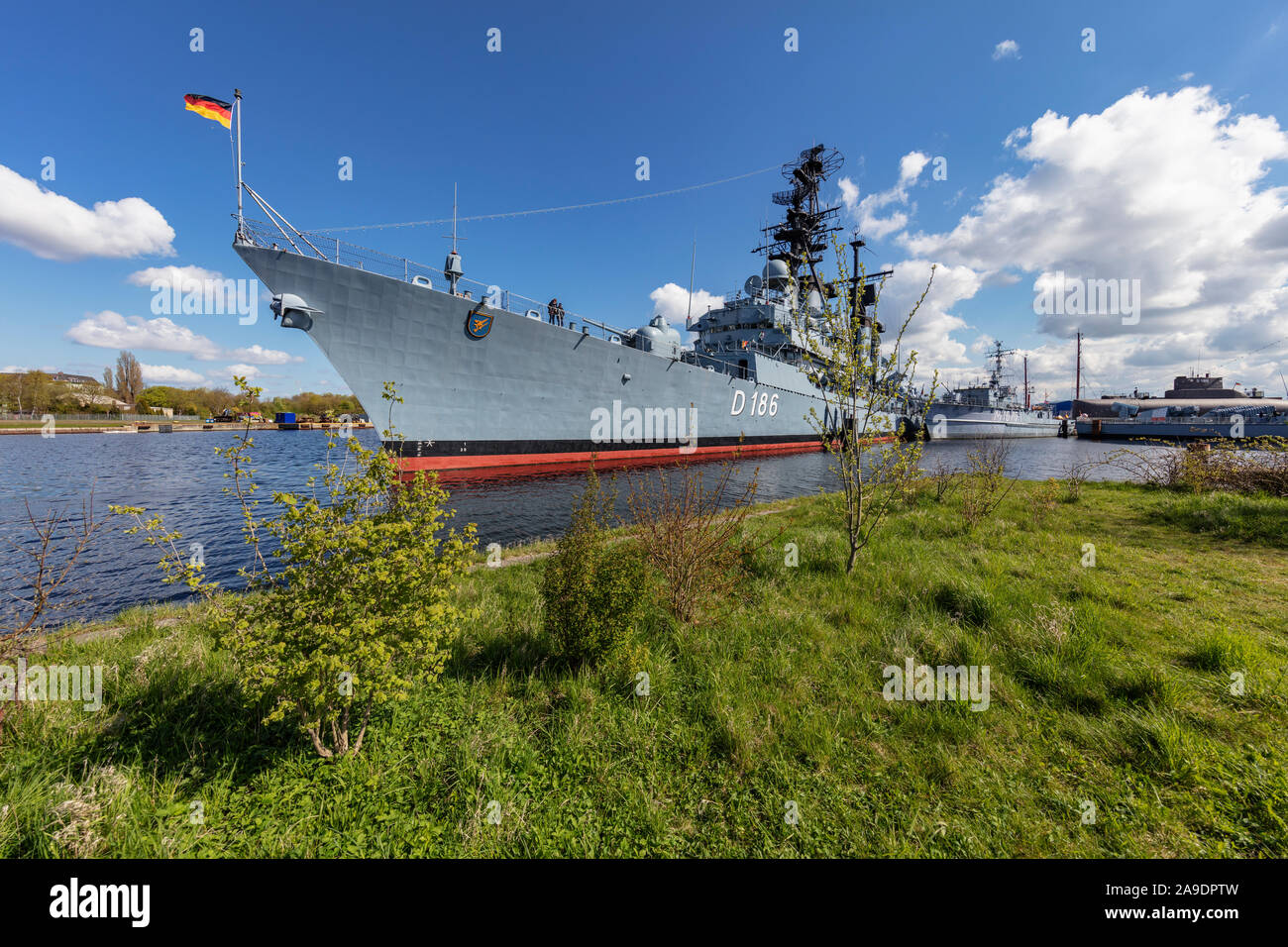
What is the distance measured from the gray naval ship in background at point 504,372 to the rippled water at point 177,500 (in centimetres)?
252

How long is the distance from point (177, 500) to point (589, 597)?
20.7 m

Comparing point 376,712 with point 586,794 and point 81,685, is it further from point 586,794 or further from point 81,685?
point 81,685

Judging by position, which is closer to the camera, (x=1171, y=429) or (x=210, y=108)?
(x=210, y=108)

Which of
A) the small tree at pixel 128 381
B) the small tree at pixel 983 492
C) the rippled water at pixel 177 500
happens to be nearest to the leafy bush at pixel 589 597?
the rippled water at pixel 177 500

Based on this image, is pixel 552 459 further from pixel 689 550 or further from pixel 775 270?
pixel 775 270

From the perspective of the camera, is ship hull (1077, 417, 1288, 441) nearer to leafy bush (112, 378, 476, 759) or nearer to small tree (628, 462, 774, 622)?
small tree (628, 462, 774, 622)

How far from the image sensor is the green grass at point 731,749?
7.80 ft

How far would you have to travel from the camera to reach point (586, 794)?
108 inches

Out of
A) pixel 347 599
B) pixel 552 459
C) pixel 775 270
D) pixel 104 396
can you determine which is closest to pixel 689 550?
pixel 347 599

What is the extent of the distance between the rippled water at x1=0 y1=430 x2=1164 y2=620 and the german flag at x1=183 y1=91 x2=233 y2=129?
8.56 m

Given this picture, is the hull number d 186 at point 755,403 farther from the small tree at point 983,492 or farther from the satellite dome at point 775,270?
the small tree at point 983,492

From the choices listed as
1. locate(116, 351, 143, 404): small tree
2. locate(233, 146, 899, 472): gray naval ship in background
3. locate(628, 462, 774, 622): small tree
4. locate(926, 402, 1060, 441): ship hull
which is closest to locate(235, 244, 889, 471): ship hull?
locate(233, 146, 899, 472): gray naval ship in background

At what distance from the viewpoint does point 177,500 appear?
16.0m
